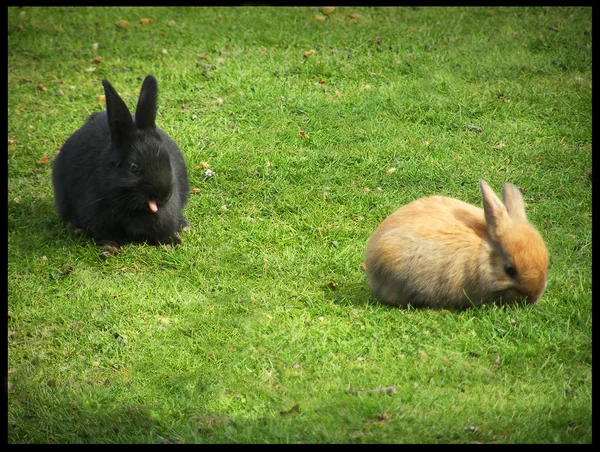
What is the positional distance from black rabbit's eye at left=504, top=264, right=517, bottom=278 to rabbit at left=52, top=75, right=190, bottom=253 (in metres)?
2.55

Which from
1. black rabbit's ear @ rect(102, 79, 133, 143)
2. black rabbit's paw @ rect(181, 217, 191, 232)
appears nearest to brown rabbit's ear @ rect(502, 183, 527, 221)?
black rabbit's paw @ rect(181, 217, 191, 232)

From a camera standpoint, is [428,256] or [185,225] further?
[185,225]

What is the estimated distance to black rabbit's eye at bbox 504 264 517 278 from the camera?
4.56 meters

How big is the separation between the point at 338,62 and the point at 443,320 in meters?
4.70

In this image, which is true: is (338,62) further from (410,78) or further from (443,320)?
(443,320)

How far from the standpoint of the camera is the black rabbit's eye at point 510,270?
4.56 m

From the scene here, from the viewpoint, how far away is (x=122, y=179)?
5695mm

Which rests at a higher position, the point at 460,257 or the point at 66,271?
the point at 460,257

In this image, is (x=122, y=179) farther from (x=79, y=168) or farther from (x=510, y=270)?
(x=510, y=270)

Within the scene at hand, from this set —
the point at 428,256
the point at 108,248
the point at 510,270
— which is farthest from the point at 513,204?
the point at 108,248

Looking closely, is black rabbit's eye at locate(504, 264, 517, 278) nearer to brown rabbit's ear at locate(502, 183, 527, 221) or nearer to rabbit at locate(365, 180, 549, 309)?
rabbit at locate(365, 180, 549, 309)

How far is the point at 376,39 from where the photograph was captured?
9.07 metres

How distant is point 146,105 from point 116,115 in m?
0.24
